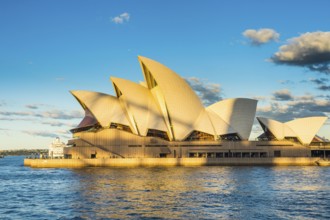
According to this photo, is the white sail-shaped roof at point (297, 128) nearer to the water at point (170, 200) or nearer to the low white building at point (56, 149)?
the water at point (170, 200)

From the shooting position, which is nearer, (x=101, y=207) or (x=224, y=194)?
(x=101, y=207)

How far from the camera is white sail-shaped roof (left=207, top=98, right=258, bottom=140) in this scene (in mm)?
84938

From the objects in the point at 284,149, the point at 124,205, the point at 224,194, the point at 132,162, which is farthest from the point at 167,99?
the point at 124,205

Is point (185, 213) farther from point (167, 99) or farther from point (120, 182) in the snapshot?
point (167, 99)

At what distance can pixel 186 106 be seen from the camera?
3194 inches

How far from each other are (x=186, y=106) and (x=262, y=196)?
160 feet

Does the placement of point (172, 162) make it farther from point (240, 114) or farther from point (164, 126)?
point (240, 114)

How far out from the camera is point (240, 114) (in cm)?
8512

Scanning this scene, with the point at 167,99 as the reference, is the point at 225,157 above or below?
below

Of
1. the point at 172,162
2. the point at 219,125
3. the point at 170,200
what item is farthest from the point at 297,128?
the point at 170,200

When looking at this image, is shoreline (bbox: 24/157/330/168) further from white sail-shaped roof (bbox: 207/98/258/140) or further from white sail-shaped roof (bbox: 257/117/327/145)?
white sail-shaped roof (bbox: 207/98/258/140)

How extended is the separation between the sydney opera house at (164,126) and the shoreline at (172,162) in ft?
14.6

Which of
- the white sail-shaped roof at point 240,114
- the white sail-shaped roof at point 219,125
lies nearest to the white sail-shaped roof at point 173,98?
the white sail-shaped roof at point 219,125

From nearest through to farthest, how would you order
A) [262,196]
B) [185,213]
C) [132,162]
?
1. [185,213]
2. [262,196]
3. [132,162]
